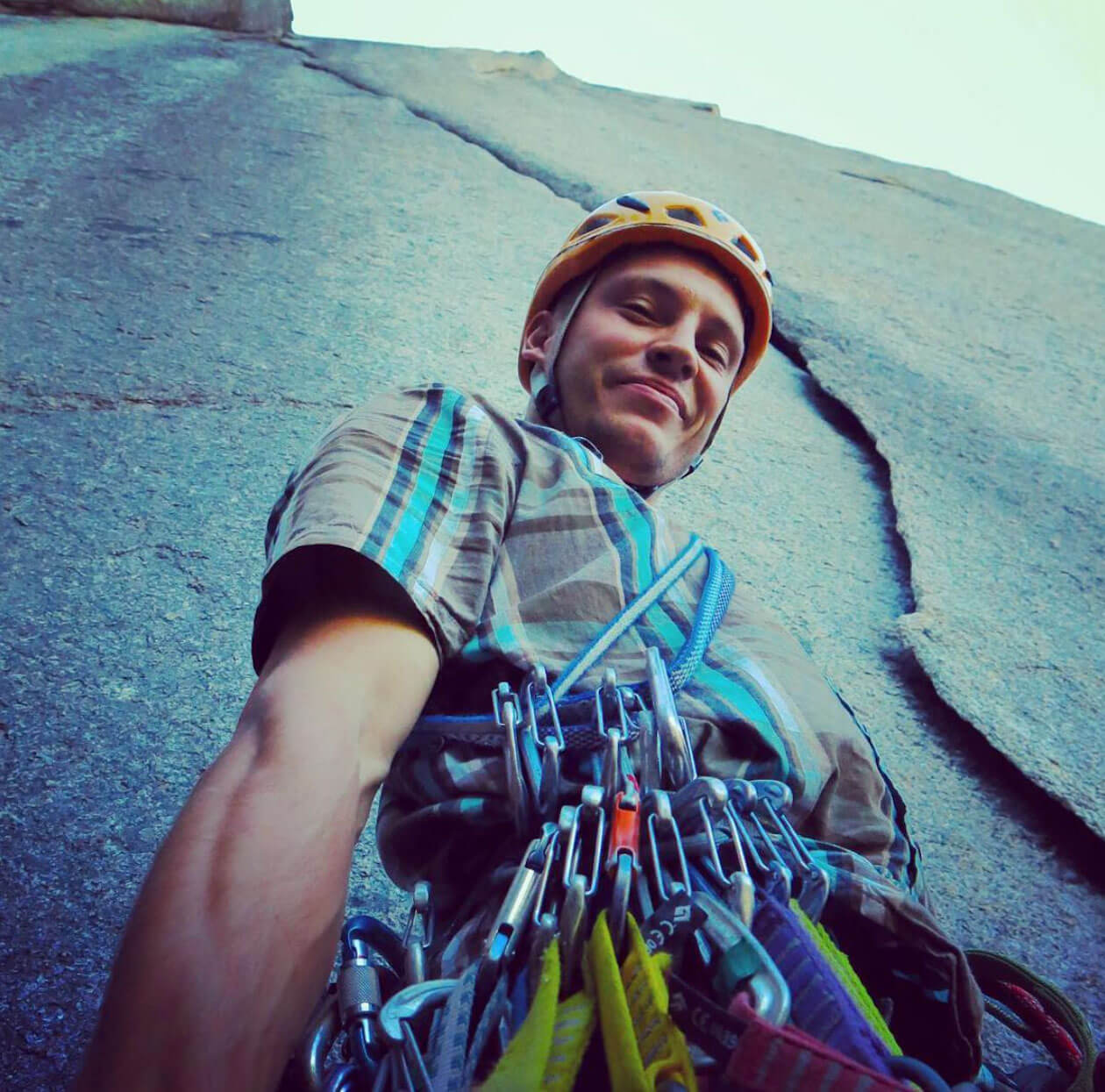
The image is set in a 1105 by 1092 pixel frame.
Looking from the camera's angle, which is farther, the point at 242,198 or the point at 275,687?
the point at 242,198

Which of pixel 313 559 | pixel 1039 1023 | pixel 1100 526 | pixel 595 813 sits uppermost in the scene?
pixel 313 559

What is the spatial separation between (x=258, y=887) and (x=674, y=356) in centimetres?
96

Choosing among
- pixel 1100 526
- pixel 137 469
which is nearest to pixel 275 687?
pixel 137 469

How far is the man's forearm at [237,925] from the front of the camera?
18.7 inches

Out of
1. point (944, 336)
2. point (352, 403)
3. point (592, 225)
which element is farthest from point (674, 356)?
point (944, 336)

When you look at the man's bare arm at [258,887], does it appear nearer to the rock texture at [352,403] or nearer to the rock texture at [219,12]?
the rock texture at [352,403]

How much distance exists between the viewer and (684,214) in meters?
1.49

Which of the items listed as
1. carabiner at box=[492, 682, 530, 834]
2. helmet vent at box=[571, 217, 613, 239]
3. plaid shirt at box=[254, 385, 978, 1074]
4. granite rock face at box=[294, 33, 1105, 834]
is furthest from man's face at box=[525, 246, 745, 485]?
granite rock face at box=[294, 33, 1105, 834]

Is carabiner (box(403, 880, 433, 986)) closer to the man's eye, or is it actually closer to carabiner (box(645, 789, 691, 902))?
carabiner (box(645, 789, 691, 902))

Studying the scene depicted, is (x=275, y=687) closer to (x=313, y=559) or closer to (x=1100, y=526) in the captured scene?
(x=313, y=559)

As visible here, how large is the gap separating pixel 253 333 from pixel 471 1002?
2.21 metres

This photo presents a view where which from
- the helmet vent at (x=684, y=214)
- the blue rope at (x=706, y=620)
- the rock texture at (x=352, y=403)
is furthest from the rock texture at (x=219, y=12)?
the blue rope at (x=706, y=620)

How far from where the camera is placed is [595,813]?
72 cm

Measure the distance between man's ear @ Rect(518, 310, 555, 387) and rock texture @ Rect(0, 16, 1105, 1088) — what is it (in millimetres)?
670
